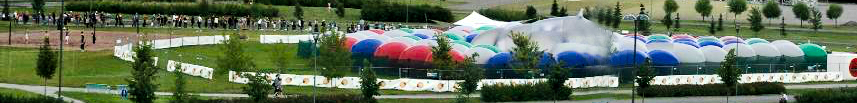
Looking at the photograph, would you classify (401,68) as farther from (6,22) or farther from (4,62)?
(6,22)

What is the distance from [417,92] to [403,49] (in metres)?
11.1

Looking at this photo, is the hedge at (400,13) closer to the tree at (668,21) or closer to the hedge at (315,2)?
the hedge at (315,2)

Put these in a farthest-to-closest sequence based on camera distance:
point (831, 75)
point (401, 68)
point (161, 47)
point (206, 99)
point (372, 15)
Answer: point (372, 15), point (161, 47), point (831, 75), point (401, 68), point (206, 99)

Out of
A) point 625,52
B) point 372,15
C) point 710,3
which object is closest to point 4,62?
point 625,52

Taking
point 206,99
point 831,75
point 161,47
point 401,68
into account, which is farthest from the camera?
point 161,47

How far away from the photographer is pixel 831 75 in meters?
93.4

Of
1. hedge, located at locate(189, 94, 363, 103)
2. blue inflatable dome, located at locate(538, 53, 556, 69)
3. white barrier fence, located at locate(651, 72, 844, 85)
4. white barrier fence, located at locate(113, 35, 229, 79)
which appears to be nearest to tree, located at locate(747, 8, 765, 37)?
white barrier fence, located at locate(651, 72, 844, 85)

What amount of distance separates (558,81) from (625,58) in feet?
44.6

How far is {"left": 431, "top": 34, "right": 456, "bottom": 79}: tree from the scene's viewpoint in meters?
82.0

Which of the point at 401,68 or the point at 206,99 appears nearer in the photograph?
the point at 206,99

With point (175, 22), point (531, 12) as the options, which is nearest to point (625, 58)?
point (175, 22)

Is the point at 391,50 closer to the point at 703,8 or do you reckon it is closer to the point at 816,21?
the point at 816,21

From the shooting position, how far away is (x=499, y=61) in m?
84.4

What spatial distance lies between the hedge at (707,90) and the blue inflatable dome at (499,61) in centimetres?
798
